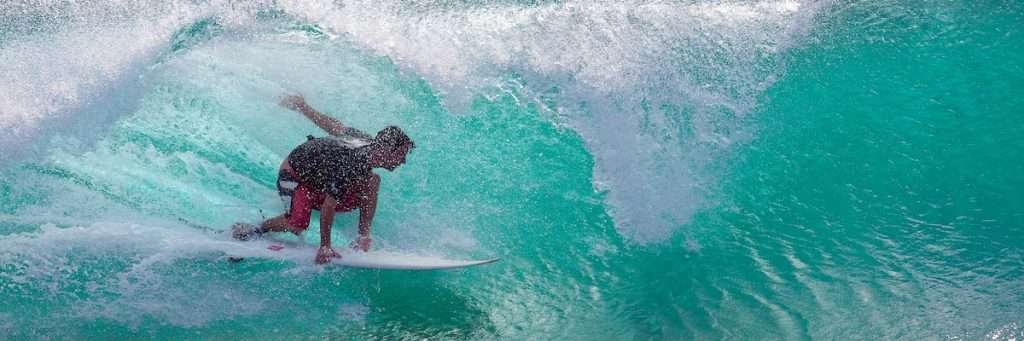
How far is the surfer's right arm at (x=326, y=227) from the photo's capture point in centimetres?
338

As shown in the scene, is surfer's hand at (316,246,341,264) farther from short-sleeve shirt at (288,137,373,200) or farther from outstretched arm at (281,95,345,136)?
outstretched arm at (281,95,345,136)

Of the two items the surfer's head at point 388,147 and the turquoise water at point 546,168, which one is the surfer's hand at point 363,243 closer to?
the turquoise water at point 546,168

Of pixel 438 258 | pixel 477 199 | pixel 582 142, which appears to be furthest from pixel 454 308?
pixel 582 142

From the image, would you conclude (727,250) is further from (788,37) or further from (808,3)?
(808,3)

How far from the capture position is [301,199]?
3504 mm

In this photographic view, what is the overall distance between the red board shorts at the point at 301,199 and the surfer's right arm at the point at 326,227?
0.15 ft

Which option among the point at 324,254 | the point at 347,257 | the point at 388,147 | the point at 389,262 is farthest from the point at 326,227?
the point at 388,147

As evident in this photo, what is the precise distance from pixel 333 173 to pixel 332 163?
0.16ft

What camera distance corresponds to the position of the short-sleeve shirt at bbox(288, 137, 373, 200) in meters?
3.31

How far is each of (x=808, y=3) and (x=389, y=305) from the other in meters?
3.17

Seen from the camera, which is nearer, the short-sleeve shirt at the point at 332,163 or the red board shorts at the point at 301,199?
the short-sleeve shirt at the point at 332,163

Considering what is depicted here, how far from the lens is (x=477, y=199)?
4.29 metres

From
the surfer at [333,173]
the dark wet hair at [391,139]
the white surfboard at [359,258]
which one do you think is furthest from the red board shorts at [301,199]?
the dark wet hair at [391,139]

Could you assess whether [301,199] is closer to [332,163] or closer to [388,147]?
[332,163]
